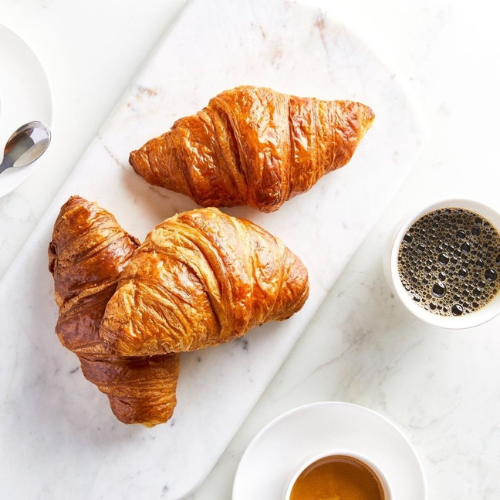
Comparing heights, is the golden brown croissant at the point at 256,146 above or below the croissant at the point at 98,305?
above

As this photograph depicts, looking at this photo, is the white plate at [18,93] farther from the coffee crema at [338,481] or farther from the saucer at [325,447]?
the coffee crema at [338,481]

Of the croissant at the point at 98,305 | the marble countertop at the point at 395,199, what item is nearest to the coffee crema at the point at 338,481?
the marble countertop at the point at 395,199

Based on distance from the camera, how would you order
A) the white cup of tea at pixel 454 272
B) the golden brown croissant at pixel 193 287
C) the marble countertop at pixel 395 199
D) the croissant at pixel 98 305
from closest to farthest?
the golden brown croissant at pixel 193 287 < the croissant at pixel 98 305 < the white cup of tea at pixel 454 272 < the marble countertop at pixel 395 199

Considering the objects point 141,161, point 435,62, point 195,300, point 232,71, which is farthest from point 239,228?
point 435,62

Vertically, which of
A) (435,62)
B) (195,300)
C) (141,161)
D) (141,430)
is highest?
(435,62)

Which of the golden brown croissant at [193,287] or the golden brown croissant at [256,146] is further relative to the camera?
the golden brown croissant at [256,146]

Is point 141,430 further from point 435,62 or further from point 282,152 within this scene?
point 435,62
